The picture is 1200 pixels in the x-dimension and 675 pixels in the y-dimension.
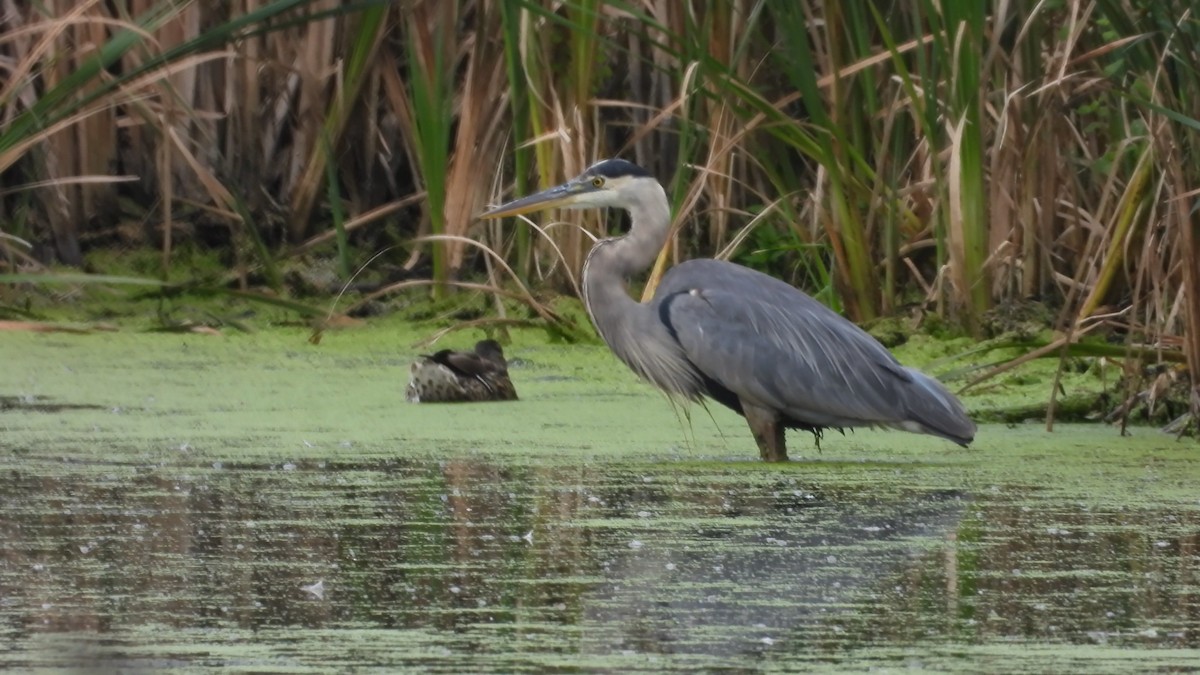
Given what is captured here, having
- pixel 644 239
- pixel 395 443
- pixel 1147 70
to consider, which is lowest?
pixel 395 443

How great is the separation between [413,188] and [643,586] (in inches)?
208

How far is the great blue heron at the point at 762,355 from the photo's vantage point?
192 inches

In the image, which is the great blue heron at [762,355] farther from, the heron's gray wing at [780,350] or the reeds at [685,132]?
the reeds at [685,132]

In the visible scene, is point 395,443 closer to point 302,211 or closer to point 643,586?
point 643,586

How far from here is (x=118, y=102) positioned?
22.1 ft

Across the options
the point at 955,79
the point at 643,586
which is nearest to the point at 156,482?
the point at 643,586

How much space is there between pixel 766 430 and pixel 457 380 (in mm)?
1024

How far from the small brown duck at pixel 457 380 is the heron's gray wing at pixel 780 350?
67 centimetres

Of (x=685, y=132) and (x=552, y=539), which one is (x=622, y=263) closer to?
(x=685, y=132)

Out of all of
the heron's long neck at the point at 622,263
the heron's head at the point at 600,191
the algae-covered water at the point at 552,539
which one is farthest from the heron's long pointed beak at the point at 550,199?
the algae-covered water at the point at 552,539

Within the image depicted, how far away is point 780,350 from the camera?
16.2 feet

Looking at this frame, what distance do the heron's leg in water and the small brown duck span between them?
887mm

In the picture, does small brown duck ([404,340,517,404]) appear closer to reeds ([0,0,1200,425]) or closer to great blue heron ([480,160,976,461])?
great blue heron ([480,160,976,461])

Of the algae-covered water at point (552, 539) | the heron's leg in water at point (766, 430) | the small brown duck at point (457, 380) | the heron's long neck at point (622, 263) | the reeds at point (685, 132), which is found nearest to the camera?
the algae-covered water at point (552, 539)
